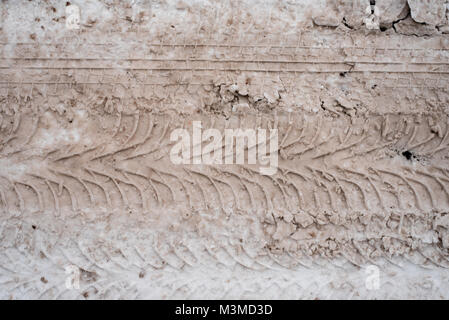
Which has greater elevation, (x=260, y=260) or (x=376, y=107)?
(x=376, y=107)

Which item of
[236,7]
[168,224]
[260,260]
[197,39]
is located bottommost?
[260,260]

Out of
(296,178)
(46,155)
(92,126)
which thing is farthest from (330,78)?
(46,155)

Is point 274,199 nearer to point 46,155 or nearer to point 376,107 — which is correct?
point 376,107

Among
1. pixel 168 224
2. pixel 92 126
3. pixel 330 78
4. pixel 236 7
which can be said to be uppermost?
pixel 236 7

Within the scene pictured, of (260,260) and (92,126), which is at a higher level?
(92,126)

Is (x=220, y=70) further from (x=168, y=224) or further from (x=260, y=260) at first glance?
(x=260, y=260)

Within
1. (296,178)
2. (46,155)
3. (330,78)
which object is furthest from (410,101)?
(46,155)
